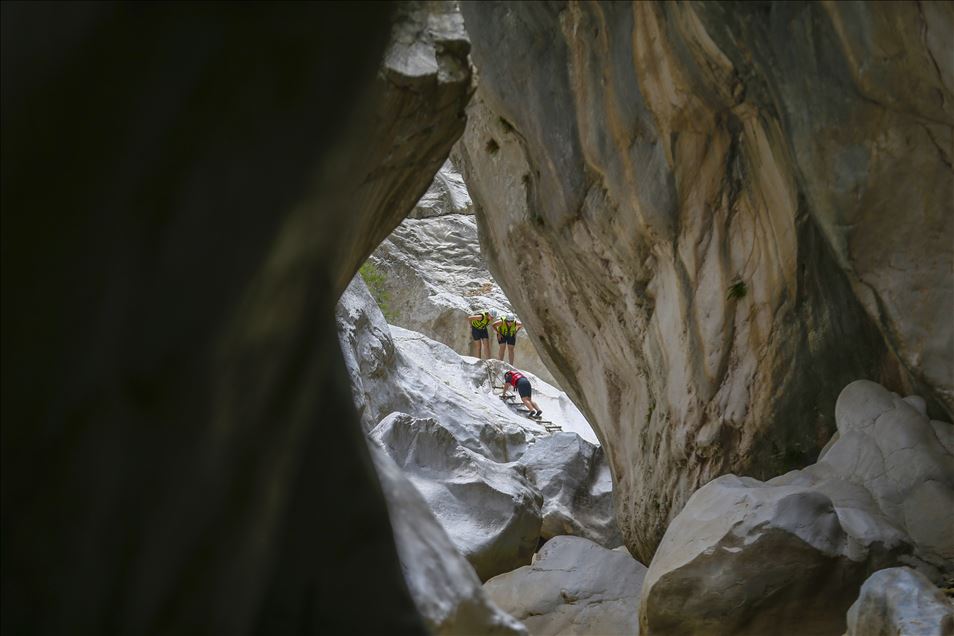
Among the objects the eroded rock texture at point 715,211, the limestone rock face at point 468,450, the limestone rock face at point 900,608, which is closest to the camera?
the limestone rock face at point 900,608

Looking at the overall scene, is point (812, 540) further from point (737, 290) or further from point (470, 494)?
point (470, 494)

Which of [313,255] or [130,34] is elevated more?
[130,34]

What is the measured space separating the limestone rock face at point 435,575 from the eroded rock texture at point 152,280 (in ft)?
3.94

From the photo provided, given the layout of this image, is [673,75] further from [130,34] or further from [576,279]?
[130,34]

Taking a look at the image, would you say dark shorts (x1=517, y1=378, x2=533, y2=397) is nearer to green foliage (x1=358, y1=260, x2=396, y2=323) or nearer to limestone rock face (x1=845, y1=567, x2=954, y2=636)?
green foliage (x1=358, y1=260, x2=396, y2=323)

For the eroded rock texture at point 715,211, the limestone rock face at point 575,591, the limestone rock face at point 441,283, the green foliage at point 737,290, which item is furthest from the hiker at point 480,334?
the green foliage at point 737,290

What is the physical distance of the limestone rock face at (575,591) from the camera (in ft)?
24.7

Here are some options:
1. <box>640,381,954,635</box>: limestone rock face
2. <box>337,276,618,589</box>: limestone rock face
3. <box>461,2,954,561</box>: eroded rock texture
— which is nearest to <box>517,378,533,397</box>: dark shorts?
<box>337,276,618,589</box>: limestone rock face

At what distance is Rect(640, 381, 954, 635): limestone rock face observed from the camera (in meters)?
5.72

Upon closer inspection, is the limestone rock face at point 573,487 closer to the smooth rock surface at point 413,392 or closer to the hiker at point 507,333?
the smooth rock surface at point 413,392

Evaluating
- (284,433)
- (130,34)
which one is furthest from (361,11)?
(284,433)

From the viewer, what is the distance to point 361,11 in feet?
4.77

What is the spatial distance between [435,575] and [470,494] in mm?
7736

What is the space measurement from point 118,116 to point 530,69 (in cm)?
662
